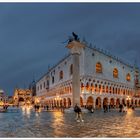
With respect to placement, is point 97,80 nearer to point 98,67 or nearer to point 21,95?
point 98,67

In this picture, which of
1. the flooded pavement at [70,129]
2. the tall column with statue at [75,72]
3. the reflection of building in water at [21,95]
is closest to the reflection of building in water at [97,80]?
the tall column with statue at [75,72]

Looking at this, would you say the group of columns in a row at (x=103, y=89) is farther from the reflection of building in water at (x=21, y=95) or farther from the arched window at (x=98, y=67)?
the reflection of building in water at (x=21, y=95)

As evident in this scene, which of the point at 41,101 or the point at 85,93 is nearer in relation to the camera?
the point at 85,93

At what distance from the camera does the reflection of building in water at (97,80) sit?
5709 centimetres

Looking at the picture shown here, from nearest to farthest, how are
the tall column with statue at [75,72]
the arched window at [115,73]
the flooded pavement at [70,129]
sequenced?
the flooded pavement at [70,129], the tall column with statue at [75,72], the arched window at [115,73]

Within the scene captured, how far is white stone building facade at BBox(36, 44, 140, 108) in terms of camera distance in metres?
57.1

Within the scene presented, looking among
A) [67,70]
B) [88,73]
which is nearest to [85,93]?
[88,73]

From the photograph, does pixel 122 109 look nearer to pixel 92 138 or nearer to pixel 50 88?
pixel 92 138

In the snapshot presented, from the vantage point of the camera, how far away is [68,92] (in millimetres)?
61000

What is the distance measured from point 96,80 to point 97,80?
0.45 m

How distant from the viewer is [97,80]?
5953 cm

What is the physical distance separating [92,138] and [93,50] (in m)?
50.4

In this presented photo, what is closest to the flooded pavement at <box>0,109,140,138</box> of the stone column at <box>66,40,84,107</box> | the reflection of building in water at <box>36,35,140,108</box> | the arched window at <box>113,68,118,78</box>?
the stone column at <box>66,40,84,107</box>

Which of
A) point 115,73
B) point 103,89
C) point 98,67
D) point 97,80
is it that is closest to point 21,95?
point 115,73
